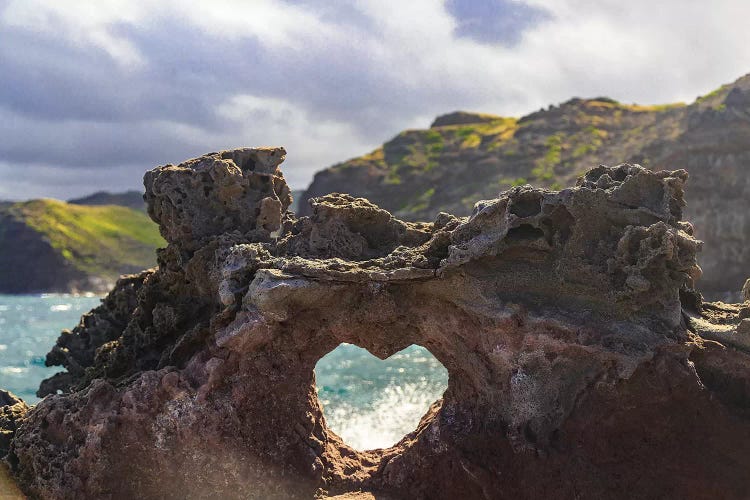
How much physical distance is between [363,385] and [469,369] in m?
16.8

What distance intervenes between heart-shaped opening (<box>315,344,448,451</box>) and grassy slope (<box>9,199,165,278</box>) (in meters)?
78.8

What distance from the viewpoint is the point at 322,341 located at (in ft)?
29.8

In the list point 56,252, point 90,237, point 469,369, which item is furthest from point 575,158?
point 90,237

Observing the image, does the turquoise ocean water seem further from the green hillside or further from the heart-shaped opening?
the green hillside

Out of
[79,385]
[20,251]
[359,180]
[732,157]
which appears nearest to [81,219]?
[20,251]

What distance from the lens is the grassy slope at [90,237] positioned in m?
113

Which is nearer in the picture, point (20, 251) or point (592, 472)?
point (592, 472)

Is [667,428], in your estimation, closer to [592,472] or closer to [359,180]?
[592,472]

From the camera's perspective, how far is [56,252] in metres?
110

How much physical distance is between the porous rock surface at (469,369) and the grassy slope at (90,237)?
97.7 metres

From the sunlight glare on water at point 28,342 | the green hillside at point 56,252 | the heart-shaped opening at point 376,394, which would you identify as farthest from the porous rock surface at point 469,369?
the green hillside at point 56,252

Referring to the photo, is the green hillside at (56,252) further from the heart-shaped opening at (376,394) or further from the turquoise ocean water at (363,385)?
the heart-shaped opening at (376,394)

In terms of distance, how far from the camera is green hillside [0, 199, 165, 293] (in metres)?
110

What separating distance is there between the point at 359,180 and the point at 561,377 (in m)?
66.4
